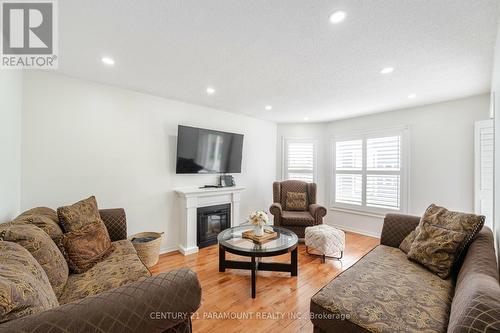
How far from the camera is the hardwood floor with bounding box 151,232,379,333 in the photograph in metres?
1.74

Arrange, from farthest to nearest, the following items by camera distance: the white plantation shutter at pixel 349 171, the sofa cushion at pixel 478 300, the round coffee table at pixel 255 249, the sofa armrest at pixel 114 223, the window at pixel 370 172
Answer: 1. the white plantation shutter at pixel 349 171
2. the window at pixel 370 172
3. the sofa armrest at pixel 114 223
4. the round coffee table at pixel 255 249
5. the sofa cushion at pixel 478 300

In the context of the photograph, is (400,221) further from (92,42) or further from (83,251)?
(92,42)

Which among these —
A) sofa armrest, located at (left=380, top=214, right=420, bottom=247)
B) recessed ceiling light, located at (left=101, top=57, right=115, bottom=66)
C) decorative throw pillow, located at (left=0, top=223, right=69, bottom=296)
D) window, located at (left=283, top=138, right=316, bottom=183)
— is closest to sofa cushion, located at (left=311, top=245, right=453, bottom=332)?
sofa armrest, located at (left=380, top=214, right=420, bottom=247)

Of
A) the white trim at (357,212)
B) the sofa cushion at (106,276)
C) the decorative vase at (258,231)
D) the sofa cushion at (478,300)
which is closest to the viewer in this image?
the sofa cushion at (478,300)

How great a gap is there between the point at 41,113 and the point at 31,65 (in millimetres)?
491

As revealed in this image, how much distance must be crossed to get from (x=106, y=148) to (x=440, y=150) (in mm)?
4943

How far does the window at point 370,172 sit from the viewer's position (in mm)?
3729

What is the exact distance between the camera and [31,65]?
2.17m

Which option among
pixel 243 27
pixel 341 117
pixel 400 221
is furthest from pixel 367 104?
pixel 243 27

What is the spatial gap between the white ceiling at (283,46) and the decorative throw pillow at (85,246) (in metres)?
1.63

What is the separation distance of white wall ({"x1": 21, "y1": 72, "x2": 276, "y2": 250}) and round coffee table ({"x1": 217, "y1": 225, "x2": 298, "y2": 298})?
48.8 inches

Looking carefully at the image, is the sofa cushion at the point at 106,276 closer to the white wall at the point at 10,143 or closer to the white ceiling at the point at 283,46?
the white wall at the point at 10,143

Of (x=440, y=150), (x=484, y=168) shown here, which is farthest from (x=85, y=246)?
(x=440, y=150)

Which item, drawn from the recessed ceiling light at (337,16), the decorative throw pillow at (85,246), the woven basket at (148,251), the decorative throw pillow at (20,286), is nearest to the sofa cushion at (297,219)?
the woven basket at (148,251)
